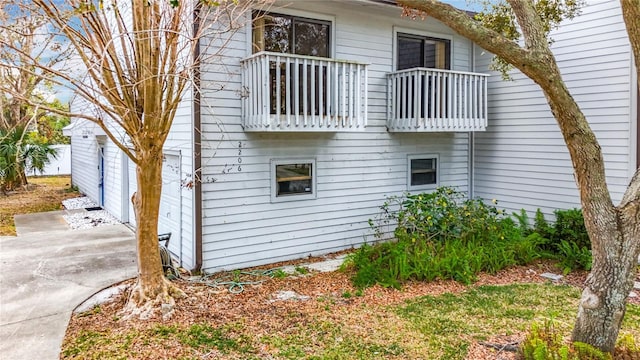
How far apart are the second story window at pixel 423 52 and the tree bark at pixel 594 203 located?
538cm

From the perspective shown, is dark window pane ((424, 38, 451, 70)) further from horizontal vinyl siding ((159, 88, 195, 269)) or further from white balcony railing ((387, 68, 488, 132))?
horizontal vinyl siding ((159, 88, 195, 269))

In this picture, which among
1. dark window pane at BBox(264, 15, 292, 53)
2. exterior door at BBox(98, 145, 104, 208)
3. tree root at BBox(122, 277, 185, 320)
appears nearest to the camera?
tree root at BBox(122, 277, 185, 320)

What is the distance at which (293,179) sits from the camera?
771cm

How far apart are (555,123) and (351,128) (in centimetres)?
405

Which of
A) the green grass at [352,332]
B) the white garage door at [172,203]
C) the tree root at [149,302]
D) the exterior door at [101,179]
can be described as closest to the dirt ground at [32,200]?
the exterior door at [101,179]

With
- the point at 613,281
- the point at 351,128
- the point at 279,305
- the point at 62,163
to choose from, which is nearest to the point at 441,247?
the point at 351,128

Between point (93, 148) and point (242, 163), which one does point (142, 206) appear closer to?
point (242, 163)

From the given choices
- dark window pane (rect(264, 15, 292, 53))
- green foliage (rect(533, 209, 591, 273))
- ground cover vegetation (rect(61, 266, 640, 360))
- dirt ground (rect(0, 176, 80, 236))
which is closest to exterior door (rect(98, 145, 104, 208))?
dirt ground (rect(0, 176, 80, 236))

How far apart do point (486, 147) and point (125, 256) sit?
7.45 metres

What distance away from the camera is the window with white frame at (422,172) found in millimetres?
9164

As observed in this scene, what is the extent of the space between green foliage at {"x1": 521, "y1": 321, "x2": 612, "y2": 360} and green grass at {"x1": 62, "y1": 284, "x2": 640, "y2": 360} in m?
0.61

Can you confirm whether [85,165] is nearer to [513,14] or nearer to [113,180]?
[113,180]

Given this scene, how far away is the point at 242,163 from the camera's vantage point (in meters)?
7.07

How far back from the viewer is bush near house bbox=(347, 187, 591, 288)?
647cm
